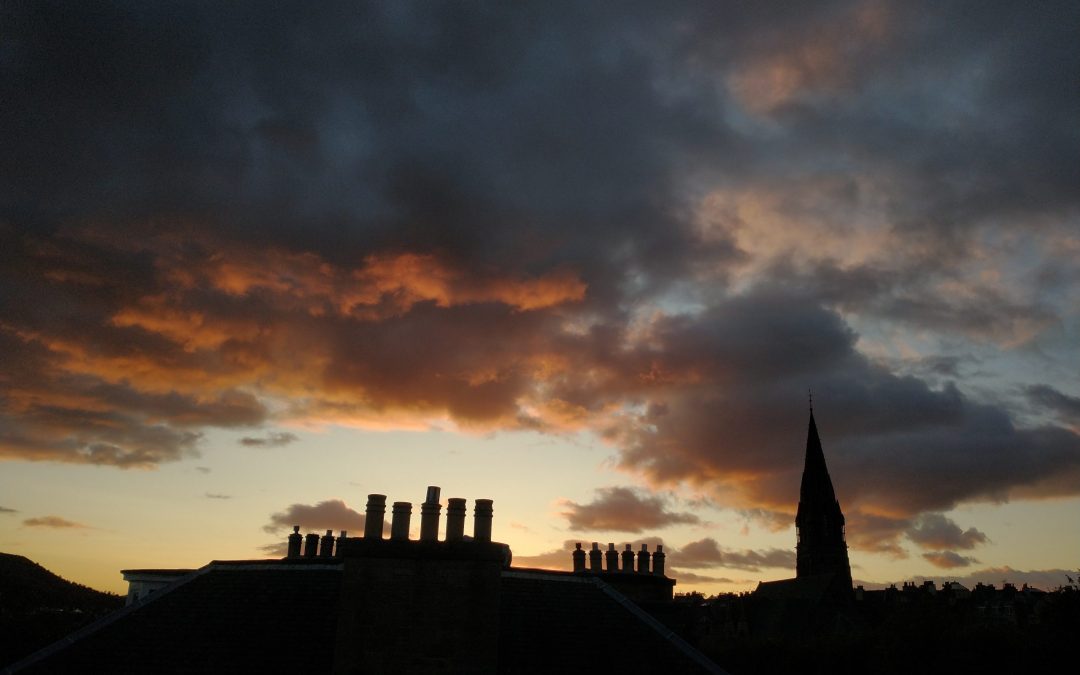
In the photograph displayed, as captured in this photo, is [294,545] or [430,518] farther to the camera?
[294,545]

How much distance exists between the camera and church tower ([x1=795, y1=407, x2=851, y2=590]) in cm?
10375

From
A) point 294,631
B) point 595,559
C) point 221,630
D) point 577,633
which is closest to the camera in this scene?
point 294,631

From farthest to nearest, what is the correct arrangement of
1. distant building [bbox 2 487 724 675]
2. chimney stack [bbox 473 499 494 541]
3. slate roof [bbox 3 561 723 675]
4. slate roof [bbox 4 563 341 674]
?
slate roof [bbox 3 561 723 675]
slate roof [bbox 4 563 341 674]
chimney stack [bbox 473 499 494 541]
distant building [bbox 2 487 724 675]

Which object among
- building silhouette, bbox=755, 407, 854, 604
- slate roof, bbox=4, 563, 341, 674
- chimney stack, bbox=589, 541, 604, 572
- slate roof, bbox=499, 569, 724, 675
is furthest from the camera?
building silhouette, bbox=755, 407, 854, 604

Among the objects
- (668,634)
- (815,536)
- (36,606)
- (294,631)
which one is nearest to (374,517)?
(294,631)

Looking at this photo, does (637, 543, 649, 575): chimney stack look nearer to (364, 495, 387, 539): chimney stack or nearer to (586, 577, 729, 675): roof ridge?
(586, 577, 729, 675): roof ridge

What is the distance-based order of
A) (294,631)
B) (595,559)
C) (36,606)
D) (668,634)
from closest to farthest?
1. (294,631)
2. (668,634)
3. (595,559)
4. (36,606)

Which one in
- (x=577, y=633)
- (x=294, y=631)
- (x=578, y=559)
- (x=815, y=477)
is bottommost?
(x=294, y=631)

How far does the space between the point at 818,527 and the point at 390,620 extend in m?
104

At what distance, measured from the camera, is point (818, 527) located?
106 metres

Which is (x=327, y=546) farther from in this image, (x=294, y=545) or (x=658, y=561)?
(x=658, y=561)

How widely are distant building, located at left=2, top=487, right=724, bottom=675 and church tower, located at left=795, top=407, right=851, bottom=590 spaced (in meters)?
93.8

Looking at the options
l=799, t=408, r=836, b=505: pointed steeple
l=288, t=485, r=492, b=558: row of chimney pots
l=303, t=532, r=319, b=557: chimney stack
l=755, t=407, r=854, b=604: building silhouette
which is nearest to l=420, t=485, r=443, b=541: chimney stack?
l=288, t=485, r=492, b=558: row of chimney pots

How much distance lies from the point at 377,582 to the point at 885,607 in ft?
344
